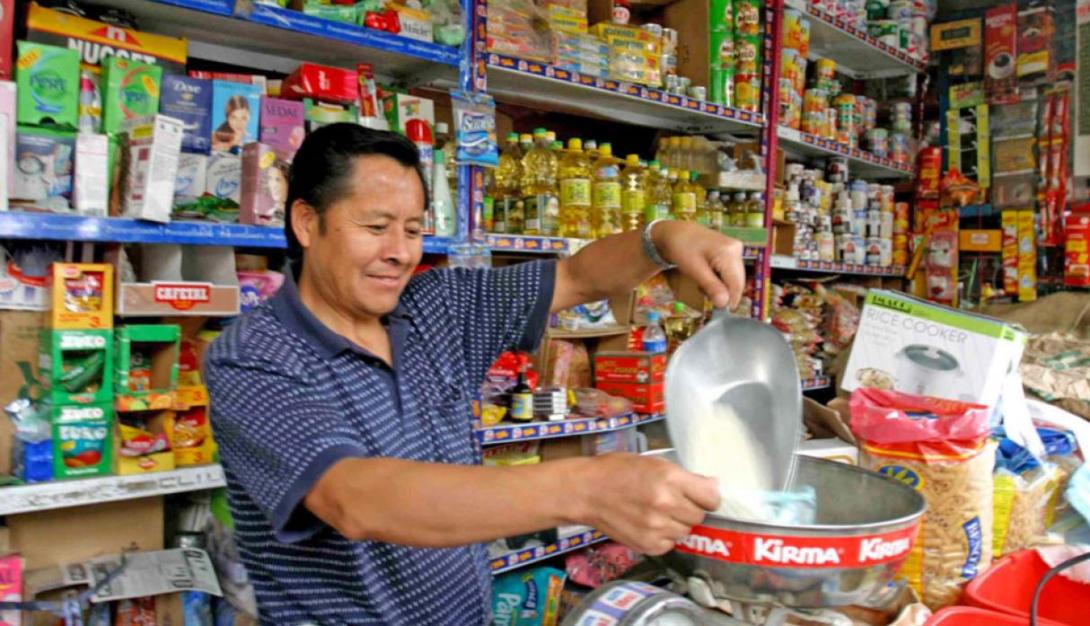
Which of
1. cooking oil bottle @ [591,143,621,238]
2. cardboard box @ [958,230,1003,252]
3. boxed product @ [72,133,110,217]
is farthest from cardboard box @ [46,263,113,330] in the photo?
cardboard box @ [958,230,1003,252]

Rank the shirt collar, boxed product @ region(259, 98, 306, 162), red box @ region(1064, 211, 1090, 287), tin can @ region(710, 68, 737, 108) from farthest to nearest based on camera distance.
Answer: red box @ region(1064, 211, 1090, 287), tin can @ region(710, 68, 737, 108), boxed product @ region(259, 98, 306, 162), the shirt collar

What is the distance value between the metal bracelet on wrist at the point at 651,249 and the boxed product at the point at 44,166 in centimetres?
118

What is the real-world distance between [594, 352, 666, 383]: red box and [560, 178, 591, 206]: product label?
1.87 ft

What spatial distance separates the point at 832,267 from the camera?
3.91 m

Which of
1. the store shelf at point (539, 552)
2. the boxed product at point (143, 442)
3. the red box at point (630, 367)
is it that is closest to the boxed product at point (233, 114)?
the boxed product at point (143, 442)

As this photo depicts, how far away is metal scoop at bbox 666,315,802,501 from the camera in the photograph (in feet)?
3.53

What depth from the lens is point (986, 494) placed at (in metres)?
1.76

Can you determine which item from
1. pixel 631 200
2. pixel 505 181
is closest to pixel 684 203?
pixel 631 200

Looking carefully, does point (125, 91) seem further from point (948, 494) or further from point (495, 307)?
point (948, 494)

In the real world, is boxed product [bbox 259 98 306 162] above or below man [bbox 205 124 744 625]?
above

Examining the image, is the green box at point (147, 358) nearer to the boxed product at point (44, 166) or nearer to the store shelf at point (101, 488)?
the store shelf at point (101, 488)

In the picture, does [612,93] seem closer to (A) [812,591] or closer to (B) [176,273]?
(B) [176,273]

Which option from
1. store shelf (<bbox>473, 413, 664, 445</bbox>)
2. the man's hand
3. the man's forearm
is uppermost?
the man's hand

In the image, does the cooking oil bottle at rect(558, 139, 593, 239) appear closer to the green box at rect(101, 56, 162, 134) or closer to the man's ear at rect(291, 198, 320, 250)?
the green box at rect(101, 56, 162, 134)
